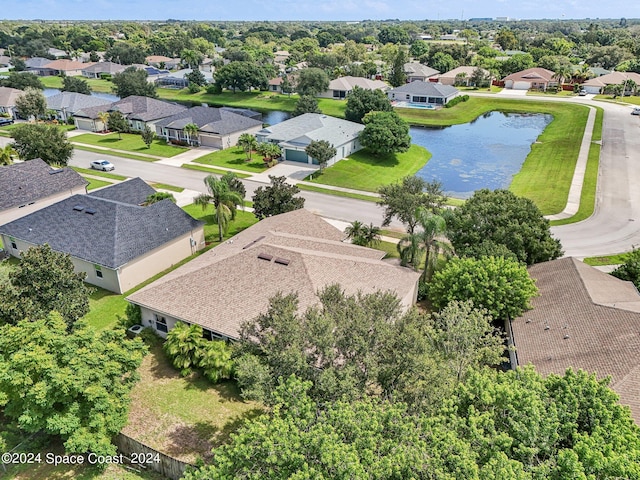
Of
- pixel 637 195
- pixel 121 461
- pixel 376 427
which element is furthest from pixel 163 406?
pixel 637 195

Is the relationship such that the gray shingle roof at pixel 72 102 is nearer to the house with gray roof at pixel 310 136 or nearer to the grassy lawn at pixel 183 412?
the house with gray roof at pixel 310 136

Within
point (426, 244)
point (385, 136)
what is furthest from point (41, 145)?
point (426, 244)

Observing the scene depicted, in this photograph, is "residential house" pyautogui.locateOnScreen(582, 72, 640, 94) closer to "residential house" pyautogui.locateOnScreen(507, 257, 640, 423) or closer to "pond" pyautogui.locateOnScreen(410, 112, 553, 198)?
"pond" pyautogui.locateOnScreen(410, 112, 553, 198)

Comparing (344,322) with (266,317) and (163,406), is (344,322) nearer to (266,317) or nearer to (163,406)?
(266,317)

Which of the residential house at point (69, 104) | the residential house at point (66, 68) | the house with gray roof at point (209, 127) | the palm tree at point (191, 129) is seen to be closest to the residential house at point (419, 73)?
the house with gray roof at point (209, 127)

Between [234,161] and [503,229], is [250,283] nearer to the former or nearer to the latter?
[503,229]
